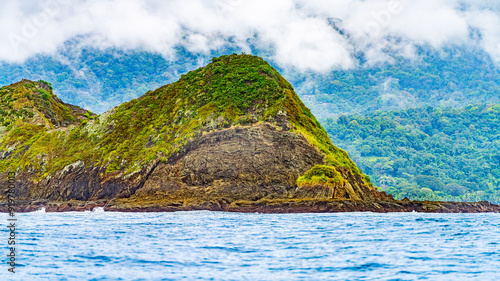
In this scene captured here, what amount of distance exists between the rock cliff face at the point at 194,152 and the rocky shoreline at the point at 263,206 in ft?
1.83

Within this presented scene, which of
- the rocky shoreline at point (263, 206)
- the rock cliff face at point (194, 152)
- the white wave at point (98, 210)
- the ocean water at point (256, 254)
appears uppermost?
the rock cliff face at point (194, 152)

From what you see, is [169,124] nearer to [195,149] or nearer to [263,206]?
[195,149]

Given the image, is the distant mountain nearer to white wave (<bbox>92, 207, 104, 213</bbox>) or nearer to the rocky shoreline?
the rocky shoreline

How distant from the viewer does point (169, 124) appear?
129625 millimetres

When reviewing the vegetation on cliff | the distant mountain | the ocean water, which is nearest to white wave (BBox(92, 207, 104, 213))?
the distant mountain

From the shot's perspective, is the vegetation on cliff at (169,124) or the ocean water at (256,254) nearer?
the ocean water at (256,254)

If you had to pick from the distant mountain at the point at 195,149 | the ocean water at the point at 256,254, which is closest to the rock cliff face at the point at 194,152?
the distant mountain at the point at 195,149

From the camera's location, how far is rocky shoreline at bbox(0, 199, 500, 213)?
304 feet

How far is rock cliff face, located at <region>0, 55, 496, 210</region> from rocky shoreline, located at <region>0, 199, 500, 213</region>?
56 centimetres

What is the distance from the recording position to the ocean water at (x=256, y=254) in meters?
31.6

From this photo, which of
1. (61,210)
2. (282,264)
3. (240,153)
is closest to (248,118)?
(240,153)

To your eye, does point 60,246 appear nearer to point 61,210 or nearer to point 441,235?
point 441,235

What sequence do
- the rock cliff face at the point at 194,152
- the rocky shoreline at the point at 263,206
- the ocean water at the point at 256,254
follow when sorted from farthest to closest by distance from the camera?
the rock cliff face at the point at 194,152 < the rocky shoreline at the point at 263,206 < the ocean water at the point at 256,254

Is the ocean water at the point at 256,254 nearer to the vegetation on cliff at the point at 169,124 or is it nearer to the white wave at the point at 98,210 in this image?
the white wave at the point at 98,210
